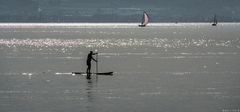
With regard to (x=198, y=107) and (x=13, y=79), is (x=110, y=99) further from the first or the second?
(x=13, y=79)

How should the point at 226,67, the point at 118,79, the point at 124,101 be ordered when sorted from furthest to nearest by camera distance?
the point at 226,67 < the point at 118,79 < the point at 124,101

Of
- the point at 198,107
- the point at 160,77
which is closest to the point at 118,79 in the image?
the point at 160,77

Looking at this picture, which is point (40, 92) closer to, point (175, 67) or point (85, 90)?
point (85, 90)

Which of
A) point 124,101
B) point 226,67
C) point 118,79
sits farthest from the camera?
point 226,67

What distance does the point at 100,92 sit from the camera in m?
55.9

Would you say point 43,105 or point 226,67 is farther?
point 226,67

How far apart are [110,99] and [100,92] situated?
4.29 meters

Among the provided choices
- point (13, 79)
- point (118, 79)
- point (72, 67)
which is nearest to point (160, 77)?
point (118, 79)

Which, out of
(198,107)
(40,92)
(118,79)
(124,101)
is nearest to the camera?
(198,107)

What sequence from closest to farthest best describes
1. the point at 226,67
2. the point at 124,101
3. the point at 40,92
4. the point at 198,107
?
1. the point at 198,107
2. the point at 124,101
3. the point at 40,92
4. the point at 226,67

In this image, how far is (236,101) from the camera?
163ft

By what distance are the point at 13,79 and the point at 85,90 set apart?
40.1 feet

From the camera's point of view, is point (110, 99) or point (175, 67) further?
point (175, 67)

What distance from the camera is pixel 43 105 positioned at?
48.6 meters
